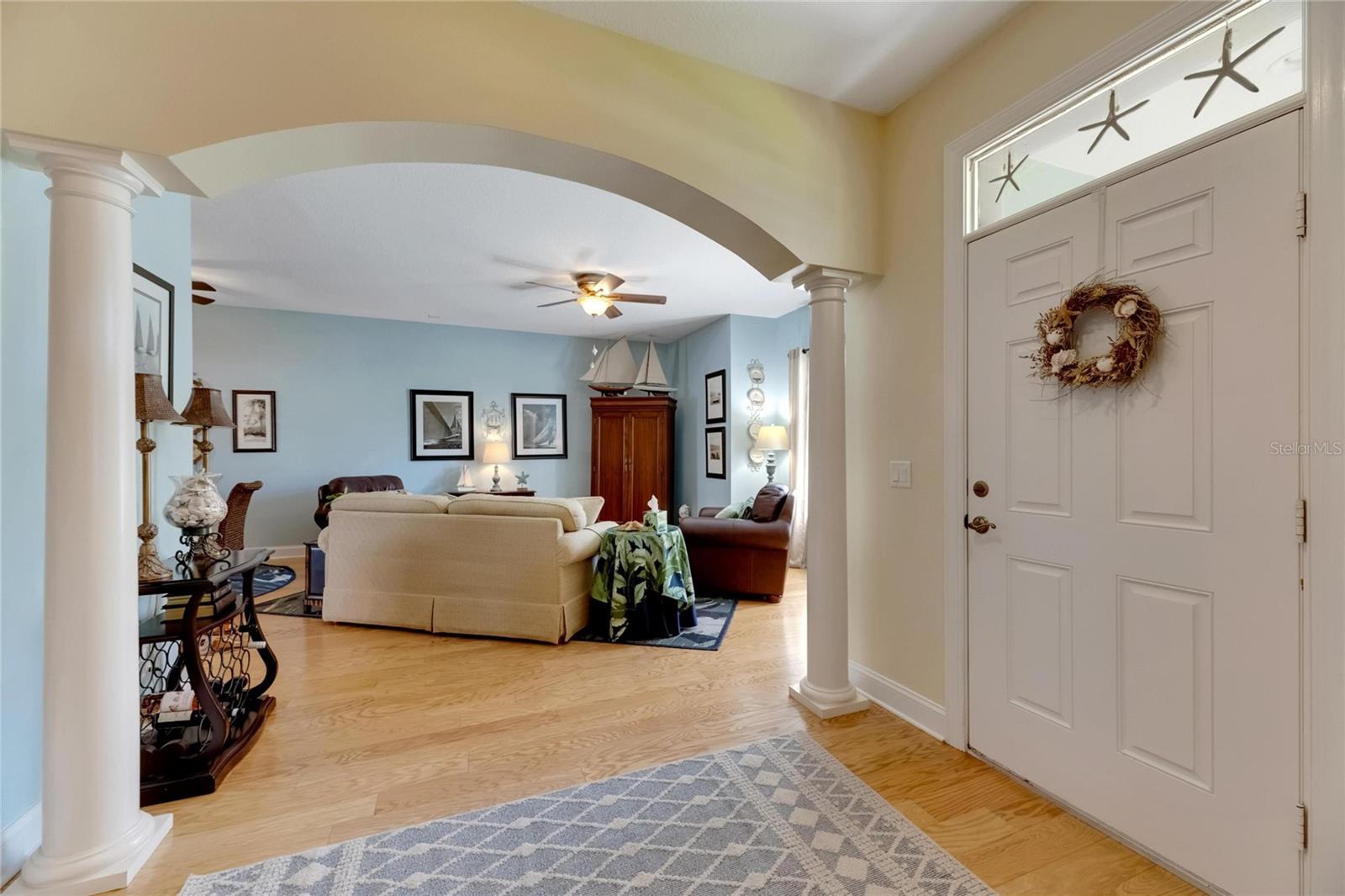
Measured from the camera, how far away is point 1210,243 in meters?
1.47

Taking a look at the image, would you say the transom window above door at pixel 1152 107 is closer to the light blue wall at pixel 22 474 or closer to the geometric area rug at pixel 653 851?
the geometric area rug at pixel 653 851

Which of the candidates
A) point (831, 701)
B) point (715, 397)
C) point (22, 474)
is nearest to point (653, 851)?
point (831, 701)

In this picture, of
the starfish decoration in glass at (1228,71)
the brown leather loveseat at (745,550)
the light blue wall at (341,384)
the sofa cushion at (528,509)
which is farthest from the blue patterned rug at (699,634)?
the light blue wall at (341,384)

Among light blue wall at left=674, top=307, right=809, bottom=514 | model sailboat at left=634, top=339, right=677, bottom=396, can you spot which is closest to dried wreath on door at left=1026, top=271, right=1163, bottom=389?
light blue wall at left=674, top=307, right=809, bottom=514

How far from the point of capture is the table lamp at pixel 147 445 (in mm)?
1970

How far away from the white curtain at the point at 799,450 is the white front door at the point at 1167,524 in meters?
3.55

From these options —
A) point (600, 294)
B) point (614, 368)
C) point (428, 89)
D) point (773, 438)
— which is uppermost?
point (600, 294)

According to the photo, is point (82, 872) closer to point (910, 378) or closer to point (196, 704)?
point (196, 704)

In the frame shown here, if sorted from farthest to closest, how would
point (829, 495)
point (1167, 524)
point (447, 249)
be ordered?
1. point (447, 249)
2. point (829, 495)
3. point (1167, 524)

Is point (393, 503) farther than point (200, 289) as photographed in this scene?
No

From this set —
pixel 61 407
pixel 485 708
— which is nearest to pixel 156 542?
pixel 61 407

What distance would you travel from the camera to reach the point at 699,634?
3607mm

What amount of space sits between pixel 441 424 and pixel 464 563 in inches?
147

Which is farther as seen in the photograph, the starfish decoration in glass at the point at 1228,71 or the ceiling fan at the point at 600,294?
the ceiling fan at the point at 600,294
